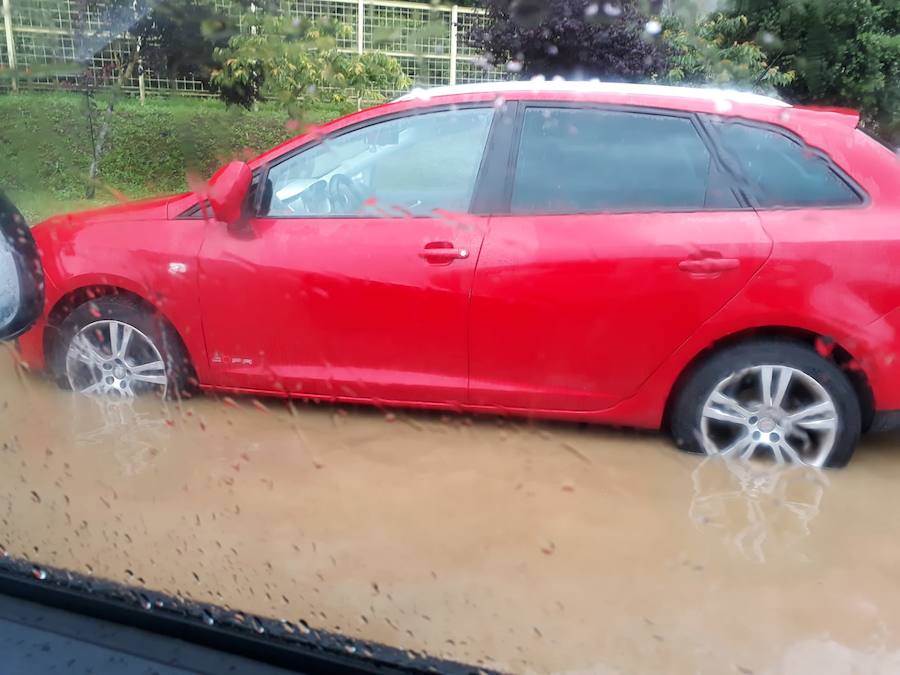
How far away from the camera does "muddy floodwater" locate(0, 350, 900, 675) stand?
226 centimetres

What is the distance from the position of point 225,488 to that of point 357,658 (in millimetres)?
1628

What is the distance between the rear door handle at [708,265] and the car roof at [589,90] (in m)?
0.66

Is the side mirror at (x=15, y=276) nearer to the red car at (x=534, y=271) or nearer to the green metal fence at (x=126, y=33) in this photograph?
the green metal fence at (x=126, y=33)

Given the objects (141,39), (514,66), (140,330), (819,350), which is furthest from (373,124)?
(819,350)

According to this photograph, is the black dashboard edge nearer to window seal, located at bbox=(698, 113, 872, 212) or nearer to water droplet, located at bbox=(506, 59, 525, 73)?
window seal, located at bbox=(698, 113, 872, 212)

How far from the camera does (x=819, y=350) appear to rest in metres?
3.35

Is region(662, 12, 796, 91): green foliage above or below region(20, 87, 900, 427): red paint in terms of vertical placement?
above

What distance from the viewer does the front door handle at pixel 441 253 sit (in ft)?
11.4

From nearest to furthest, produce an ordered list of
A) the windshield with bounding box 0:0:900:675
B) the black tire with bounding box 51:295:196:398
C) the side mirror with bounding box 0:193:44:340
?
the side mirror with bounding box 0:193:44:340 < the windshield with bounding box 0:0:900:675 < the black tire with bounding box 51:295:196:398

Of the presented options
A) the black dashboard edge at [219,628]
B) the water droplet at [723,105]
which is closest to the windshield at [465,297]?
the water droplet at [723,105]

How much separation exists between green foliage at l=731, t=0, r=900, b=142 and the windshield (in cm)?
1

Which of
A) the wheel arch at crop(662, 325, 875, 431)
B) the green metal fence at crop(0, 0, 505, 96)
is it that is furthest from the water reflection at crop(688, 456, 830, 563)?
the green metal fence at crop(0, 0, 505, 96)

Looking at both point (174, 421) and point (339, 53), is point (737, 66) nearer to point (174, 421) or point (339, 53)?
point (339, 53)

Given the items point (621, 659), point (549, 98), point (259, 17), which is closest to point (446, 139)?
point (549, 98)
